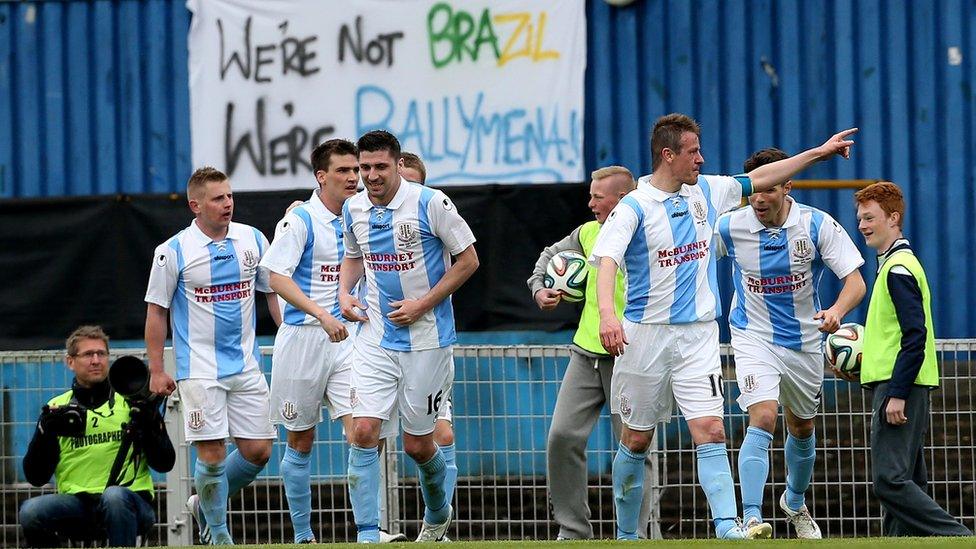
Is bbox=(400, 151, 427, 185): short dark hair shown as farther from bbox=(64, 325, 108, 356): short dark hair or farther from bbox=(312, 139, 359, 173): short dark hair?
bbox=(64, 325, 108, 356): short dark hair

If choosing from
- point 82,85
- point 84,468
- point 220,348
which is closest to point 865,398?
point 220,348

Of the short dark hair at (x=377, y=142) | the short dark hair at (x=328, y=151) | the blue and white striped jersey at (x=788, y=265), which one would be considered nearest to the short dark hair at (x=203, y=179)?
the short dark hair at (x=328, y=151)

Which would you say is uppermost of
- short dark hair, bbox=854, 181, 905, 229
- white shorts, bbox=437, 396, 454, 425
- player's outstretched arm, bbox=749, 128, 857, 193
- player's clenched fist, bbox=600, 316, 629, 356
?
player's outstretched arm, bbox=749, 128, 857, 193

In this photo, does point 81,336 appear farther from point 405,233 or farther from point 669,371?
point 669,371

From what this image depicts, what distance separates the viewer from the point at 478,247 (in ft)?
38.4

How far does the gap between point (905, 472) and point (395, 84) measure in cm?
557

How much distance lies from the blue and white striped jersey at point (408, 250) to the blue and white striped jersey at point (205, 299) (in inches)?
43.3

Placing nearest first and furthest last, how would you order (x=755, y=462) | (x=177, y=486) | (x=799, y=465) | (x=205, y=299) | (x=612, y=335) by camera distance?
(x=612, y=335), (x=755, y=462), (x=205, y=299), (x=799, y=465), (x=177, y=486)

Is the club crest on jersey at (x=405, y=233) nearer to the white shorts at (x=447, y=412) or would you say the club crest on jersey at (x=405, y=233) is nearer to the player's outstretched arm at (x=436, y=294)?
the player's outstretched arm at (x=436, y=294)

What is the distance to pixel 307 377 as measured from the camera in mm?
9352

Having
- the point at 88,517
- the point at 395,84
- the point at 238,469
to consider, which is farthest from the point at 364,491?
the point at 395,84

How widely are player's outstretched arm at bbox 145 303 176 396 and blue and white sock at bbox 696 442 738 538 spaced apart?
10.6 feet

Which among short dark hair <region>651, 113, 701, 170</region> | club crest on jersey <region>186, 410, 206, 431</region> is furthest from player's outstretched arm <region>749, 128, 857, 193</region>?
club crest on jersey <region>186, 410, 206, 431</region>

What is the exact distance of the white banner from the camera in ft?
39.1
